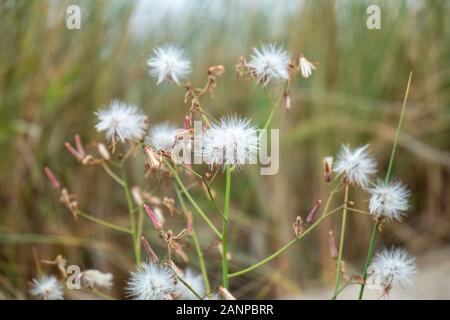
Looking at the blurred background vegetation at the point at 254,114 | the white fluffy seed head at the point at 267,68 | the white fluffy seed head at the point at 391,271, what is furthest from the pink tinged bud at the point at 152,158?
the blurred background vegetation at the point at 254,114

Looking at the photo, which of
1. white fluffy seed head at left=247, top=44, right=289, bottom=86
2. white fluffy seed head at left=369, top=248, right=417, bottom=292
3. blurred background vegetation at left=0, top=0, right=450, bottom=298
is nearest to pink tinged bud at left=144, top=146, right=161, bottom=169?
white fluffy seed head at left=247, top=44, right=289, bottom=86

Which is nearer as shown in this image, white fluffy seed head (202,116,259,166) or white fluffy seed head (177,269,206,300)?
white fluffy seed head (202,116,259,166)

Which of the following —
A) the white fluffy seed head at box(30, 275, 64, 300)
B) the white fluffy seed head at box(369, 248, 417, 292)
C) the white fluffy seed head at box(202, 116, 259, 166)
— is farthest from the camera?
the white fluffy seed head at box(30, 275, 64, 300)

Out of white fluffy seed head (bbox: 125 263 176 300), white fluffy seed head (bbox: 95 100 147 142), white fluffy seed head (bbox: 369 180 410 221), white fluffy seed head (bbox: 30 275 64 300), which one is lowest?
white fluffy seed head (bbox: 125 263 176 300)

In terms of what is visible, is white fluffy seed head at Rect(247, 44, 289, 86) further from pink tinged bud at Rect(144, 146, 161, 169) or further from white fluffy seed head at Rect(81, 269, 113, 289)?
white fluffy seed head at Rect(81, 269, 113, 289)

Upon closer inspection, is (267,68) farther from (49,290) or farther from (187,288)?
(49,290)
